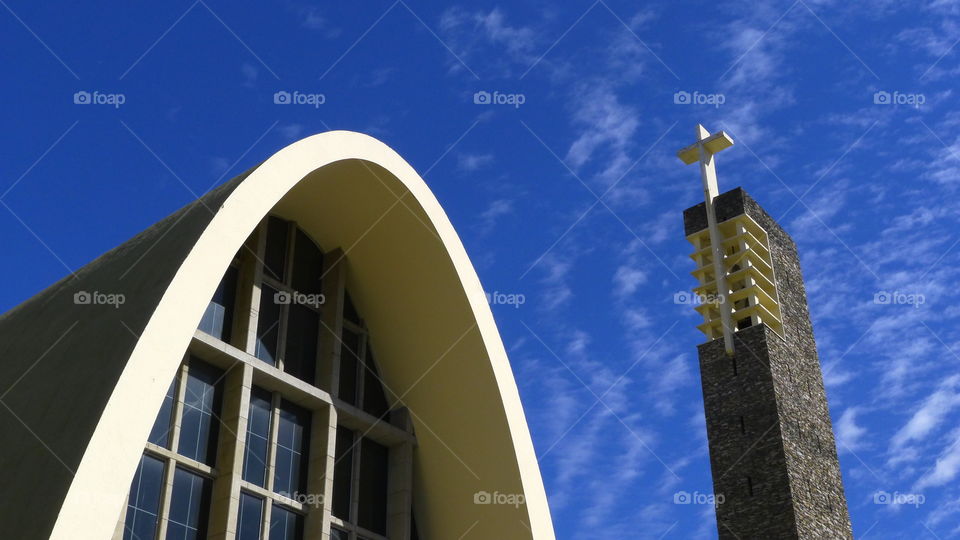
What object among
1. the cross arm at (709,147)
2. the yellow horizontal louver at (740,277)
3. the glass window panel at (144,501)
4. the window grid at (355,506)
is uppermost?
the cross arm at (709,147)

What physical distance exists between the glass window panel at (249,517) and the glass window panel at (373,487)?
215 centimetres

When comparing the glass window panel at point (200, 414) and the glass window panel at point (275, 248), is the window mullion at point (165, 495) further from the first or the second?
the glass window panel at point (275, 248)

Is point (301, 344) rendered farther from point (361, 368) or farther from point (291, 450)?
point (291, 450)

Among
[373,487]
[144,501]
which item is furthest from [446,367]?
[144,501]

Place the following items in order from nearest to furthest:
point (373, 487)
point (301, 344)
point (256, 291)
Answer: point (256, 291), point (301, 344), point (373, 487)

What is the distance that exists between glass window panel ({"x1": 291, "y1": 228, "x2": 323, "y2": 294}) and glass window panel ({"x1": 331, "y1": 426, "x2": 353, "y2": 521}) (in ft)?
8.05

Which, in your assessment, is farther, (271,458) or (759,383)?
(759,383)

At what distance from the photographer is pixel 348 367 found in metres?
19.0

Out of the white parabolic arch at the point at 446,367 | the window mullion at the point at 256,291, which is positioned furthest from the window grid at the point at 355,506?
the window mullion at the point at 256,291

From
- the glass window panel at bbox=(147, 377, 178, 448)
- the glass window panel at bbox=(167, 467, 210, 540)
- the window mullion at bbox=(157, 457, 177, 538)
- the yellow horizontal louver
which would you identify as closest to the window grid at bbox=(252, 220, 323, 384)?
the glass window panel at bbox=(147, 377, 178, 448)

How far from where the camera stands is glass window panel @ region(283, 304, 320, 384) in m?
17.8

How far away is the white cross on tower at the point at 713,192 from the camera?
27656mm

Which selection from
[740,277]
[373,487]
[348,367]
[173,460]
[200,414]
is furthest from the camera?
[740,277]

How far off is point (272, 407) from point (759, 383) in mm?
13012
